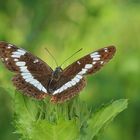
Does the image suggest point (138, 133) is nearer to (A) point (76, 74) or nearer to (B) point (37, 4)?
(B) point (37, 4)

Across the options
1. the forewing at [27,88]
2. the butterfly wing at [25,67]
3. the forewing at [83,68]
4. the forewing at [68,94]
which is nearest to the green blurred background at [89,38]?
the butterfly wing at [25,67]

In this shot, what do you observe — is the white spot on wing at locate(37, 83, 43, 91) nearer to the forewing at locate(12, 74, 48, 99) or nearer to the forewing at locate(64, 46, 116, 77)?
the forewing at locate(12, 74, 48, 99)

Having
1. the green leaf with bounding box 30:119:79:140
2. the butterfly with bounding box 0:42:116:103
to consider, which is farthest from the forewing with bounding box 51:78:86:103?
the green leaf with bounding box 30:119:79:140

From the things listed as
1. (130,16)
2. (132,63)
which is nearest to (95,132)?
(132,63)

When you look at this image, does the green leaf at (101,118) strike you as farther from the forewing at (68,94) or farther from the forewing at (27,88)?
the forewing at (27,88)

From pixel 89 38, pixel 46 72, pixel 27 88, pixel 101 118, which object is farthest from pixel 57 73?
pixel 89 38

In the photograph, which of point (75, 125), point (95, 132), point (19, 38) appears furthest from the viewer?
point (19, 38)
